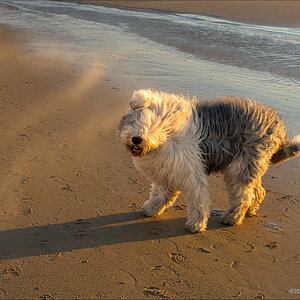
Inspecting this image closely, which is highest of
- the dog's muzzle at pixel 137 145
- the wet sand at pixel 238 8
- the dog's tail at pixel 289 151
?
the wet sand at pixel 238 8

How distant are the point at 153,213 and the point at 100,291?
53.0 inches

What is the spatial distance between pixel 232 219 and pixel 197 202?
0.53 meters

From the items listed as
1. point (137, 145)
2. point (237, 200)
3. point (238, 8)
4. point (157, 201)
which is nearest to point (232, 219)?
point (237, 200)

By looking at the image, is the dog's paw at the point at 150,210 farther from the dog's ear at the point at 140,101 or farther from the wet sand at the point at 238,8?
the wet sand at the point at 238,8

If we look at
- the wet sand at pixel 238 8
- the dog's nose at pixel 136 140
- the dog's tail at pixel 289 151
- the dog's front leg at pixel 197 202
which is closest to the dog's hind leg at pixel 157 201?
the dog's front leg at pixel 197 202

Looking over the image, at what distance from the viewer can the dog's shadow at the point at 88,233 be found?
12.4 feet

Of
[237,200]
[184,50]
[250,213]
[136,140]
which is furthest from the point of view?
[184,50]

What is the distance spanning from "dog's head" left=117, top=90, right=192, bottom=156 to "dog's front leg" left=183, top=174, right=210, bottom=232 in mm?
594

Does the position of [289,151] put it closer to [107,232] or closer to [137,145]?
[137,145]

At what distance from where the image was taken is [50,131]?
619 cm

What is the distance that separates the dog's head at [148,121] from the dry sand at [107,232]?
1062 mm

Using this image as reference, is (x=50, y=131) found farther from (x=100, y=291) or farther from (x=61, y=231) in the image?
(x=100, y=291)

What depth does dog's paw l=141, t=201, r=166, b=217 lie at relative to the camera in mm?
4446

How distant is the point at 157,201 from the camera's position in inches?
175
